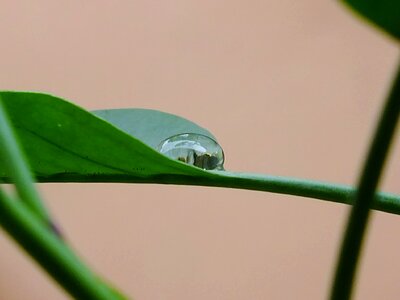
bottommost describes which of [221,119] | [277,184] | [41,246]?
[41,246]

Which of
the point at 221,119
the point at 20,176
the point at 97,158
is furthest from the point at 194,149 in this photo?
the point at 221,119

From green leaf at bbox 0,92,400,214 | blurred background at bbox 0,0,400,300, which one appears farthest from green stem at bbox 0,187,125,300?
blurred background at bbox 0,0,400,300

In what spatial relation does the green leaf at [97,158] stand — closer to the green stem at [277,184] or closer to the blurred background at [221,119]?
the green stem at [277,184]

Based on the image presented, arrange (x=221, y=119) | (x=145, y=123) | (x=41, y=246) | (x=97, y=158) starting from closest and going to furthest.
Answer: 1. (x=41, y=246)
2. (x=97, y=158)
3. (x=145, y=123)
4. (x=221, y=119)

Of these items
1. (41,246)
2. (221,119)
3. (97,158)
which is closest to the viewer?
(41,246)

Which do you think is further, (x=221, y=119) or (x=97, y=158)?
(x=221, y=119)

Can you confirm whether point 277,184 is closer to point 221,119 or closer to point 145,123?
point 145,123

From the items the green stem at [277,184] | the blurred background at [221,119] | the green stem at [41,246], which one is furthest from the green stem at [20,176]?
the blurred background at [221,119]

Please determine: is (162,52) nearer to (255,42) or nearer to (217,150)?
(255,42)
